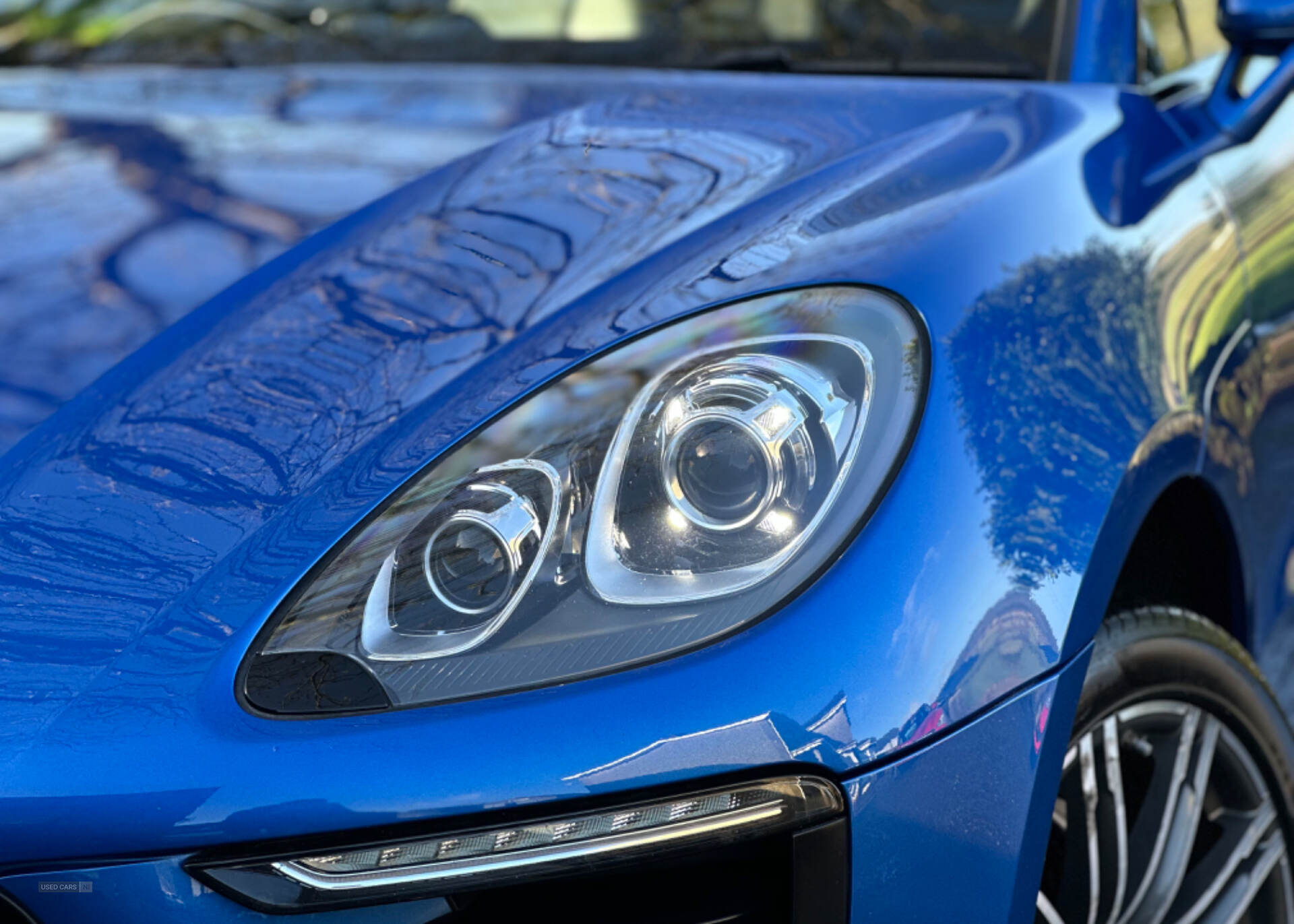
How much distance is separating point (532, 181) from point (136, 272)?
1.51 ft

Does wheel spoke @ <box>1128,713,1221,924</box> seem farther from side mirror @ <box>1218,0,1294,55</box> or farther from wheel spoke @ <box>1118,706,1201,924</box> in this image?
side mirror @ <box>1218,0,1294,55</box>

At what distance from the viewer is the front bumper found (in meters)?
0.99

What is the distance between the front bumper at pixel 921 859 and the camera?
0.99m

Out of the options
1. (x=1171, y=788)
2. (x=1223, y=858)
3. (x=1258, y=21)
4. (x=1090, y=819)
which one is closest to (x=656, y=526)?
(x=1090, y=819)

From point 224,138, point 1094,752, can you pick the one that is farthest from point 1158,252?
point 224,138

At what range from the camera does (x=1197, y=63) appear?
94.7 inches

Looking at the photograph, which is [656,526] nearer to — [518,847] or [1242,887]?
[518,847]

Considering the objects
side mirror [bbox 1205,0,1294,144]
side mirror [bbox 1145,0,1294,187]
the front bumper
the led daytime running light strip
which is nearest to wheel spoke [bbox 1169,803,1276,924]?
the front bumper

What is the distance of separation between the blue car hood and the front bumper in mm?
36

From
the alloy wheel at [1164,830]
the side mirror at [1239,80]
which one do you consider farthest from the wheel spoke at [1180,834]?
the side mirror at [1239,80]

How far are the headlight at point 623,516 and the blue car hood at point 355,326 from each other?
0.11ft

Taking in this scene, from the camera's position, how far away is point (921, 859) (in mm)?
1057

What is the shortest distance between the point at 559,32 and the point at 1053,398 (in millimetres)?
1413

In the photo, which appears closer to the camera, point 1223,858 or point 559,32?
point 1223,858
